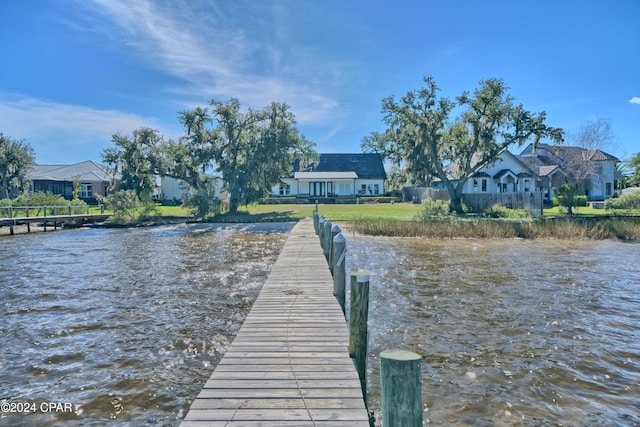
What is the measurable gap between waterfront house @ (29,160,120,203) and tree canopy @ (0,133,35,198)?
3.81 meters

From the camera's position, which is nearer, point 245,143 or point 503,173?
point 245,143

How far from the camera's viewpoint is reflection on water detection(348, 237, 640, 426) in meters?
5.21

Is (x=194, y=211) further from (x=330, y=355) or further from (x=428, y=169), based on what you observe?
(x=330, y=355)

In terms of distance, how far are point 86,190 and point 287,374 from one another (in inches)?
2027

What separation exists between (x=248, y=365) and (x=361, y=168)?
51113 millimetres

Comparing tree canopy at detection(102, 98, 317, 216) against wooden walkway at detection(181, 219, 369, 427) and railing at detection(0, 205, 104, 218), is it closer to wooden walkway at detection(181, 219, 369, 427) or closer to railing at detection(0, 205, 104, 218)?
railing at detection(0, 205, 104, 218)

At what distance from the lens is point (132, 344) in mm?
7090

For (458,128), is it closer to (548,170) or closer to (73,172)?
(548,170)

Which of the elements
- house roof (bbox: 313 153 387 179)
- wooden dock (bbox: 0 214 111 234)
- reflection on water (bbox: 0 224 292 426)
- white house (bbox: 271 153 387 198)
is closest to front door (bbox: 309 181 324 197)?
white house (bbox: 271 153 387 198)

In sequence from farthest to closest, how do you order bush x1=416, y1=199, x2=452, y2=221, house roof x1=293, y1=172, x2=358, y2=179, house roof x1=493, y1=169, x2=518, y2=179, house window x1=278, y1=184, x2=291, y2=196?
house window x1=278, y1=184, x2=291, y2=196 → house roof x1=293, y1=172, x2=358, y2=179 → house roof x1=493, y1=169, x2=518, y2=179 → bush x1=416, y1=199, x2=452, y2=221

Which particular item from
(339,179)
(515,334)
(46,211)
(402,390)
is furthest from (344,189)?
(402,390)

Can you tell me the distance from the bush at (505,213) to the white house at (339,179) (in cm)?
2241

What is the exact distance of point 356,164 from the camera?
5569 centimetres

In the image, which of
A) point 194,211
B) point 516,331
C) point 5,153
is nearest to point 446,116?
point 194,211
